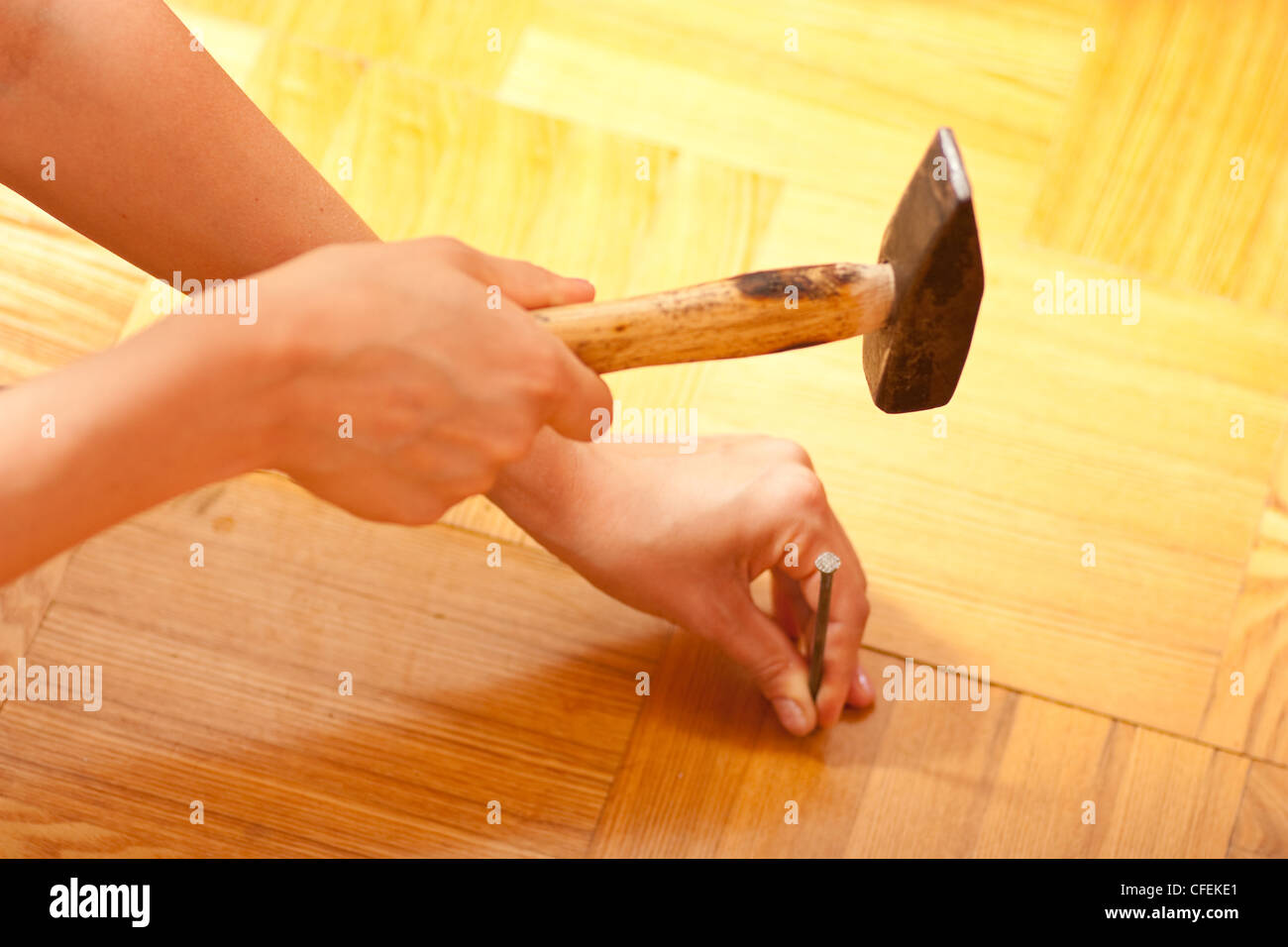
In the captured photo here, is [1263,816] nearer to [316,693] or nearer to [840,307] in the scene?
[840,307]

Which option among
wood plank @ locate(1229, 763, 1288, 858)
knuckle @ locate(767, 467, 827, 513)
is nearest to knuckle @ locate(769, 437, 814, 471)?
knuckle @ locate(767, 467, 827, 513)

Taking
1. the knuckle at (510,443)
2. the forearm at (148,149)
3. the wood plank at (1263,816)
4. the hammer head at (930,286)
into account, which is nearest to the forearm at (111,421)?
the knuckle at (510,443)

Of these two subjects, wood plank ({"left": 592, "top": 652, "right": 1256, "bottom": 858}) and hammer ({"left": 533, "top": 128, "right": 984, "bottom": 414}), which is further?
wood plank ({"left": 592, "top": 652, "right": 1256, "bottom": 858})

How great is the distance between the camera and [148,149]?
765mm

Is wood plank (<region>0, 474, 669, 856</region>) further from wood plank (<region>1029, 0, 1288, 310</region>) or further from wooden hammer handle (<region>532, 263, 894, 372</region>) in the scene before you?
wood plank (<region>1029, 0, 1288, 310</region>)

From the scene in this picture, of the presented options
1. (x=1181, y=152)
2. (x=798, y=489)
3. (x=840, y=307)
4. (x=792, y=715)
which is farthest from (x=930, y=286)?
(x=1181, y=152)

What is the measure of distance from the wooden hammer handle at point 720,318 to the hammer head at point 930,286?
0.02m

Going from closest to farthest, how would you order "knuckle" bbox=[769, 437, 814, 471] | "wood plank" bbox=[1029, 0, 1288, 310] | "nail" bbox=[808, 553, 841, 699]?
1. "nail" bbox=[808, 553, 841, 699]
2. "knuckle" bbox=[769, 437, 814, 471]
3. "wood plank" bbox=[1029, 0, 1288, 310]

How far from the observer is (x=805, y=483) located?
0.88 m

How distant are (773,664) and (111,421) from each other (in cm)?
48

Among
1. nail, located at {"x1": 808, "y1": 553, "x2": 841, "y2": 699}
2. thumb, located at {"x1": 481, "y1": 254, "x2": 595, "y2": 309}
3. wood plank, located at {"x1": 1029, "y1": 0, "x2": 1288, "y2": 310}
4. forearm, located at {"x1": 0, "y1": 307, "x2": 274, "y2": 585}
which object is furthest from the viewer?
wood plank, located at {"x1": 1029, "y1": 0, "x2": 1288, "y2": 310}

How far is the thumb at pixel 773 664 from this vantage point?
0.87 metres

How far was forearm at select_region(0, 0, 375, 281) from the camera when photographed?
74 centimetres

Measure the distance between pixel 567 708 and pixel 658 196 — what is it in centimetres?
45
